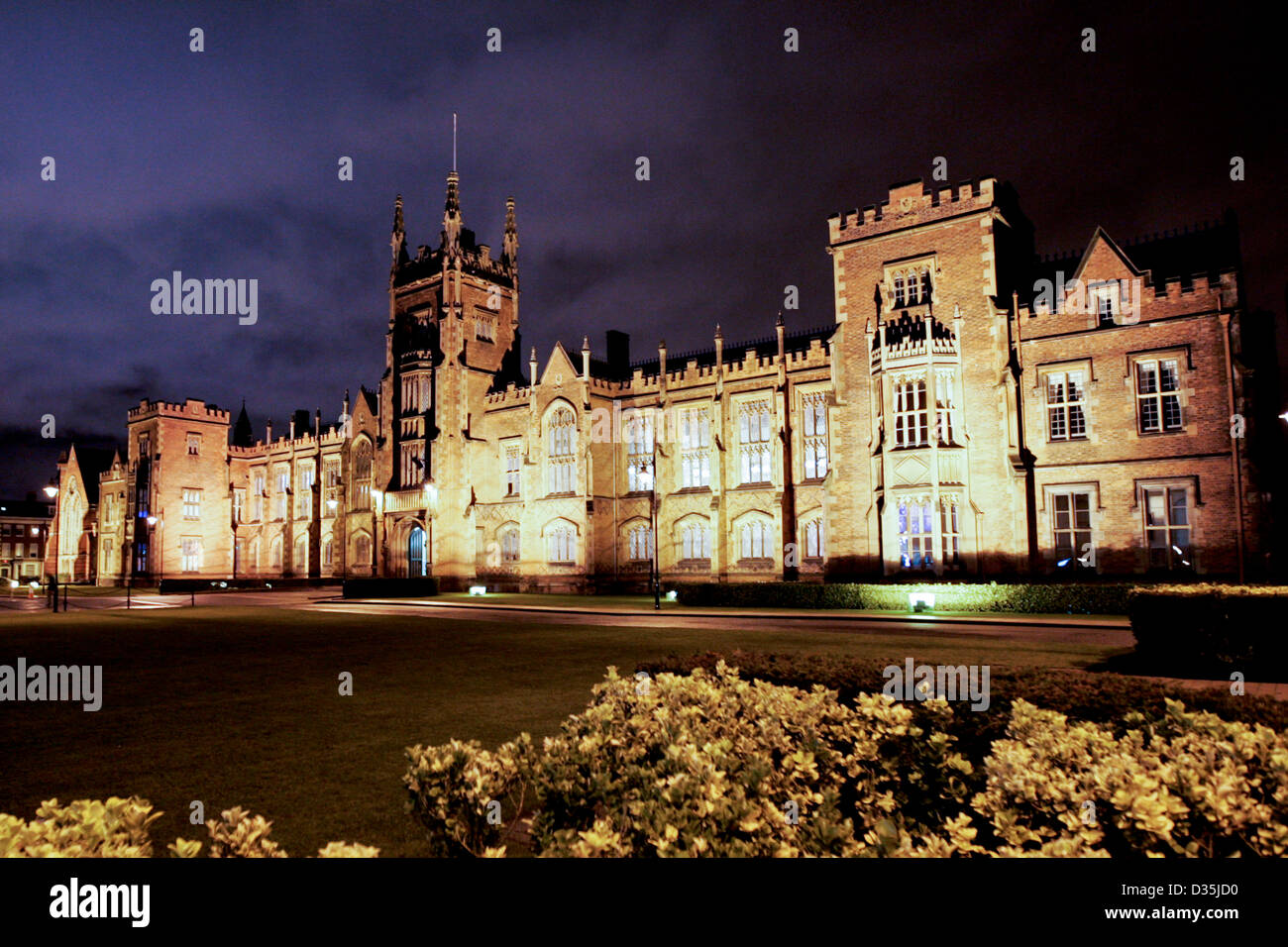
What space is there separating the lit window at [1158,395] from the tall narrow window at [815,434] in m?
13.9

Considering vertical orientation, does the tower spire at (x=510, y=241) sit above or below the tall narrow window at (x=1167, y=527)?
above

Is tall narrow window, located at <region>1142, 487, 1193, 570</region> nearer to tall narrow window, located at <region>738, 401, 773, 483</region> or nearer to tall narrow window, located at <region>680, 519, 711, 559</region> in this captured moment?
tall narrow window, located at <region>738, 401, 773, 483</region>

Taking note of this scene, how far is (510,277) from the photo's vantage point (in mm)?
57188

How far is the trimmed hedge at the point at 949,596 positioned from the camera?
80.2 feet

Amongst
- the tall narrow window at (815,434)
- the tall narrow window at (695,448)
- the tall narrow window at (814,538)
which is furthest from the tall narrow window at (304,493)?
the tall narrow window at (814,538)

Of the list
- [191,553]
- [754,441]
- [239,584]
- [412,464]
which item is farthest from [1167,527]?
[191,553]

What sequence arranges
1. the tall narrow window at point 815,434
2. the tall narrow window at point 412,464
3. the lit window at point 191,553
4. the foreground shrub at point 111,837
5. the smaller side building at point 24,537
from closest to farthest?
the foreground shrub at point 111,837, the tall narrow window at point 815,434, the tall narrow window at point 412,464, the lit window at point 191,553, the smaller side building at point 24,537

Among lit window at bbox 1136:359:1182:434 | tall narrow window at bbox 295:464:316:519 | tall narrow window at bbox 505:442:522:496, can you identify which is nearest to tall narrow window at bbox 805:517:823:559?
lit window at bbox 1136:359:1182:434

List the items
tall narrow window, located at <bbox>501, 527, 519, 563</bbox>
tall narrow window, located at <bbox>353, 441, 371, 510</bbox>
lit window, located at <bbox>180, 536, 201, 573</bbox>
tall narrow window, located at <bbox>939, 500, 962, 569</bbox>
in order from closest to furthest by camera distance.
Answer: tall narrow window, located at <bbox>939, 500, 962, 569</bbox> < tall narrow window, located at <bbox>501, 527, 519, 563</bbox> < tall narrow window, located at <bbox>353, 441, 371, 510</bbox> < lit window, located at <bbox>180, 536, 201, 573</bbox>

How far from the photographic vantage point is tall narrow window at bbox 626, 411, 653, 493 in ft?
146

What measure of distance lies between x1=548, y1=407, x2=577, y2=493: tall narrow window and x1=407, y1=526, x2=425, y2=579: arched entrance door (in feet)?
37.9

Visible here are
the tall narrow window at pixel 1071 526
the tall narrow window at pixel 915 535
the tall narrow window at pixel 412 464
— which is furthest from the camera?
the tall narrow window at pixel 412 464

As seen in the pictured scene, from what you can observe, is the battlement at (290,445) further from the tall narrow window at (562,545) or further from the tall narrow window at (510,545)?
the tall narrow window at (562,545)

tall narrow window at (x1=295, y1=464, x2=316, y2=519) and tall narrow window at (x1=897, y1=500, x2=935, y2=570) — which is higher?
tall narrow window at (x1=295, y1=464, x2=316, y2=519)
